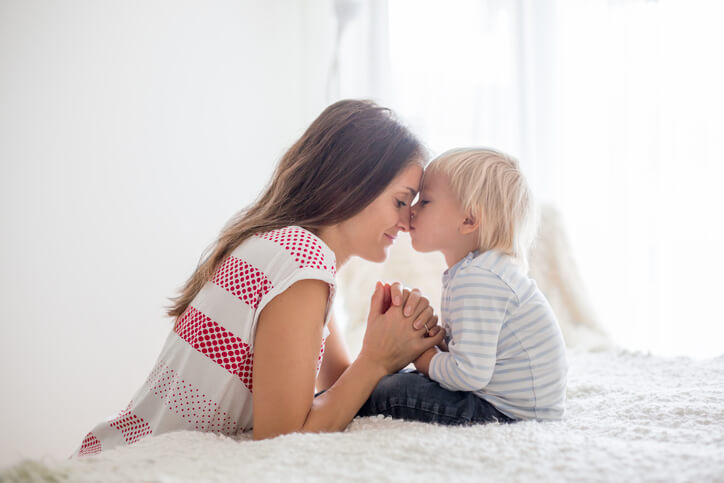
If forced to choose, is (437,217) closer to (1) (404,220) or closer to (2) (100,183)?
(1) (404,220)

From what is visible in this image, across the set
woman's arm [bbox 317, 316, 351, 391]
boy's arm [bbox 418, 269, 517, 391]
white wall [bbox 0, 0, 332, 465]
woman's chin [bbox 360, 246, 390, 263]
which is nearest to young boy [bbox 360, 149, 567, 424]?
boy's arm [bbox 418, 269, 517, 391]

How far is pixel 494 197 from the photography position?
47.5 inches

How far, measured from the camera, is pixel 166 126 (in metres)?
2.38

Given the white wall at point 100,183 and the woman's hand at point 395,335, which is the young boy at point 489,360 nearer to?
the woman's hand at point 395,335

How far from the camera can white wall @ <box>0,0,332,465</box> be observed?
6.07 ft

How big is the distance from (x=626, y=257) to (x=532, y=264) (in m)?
0.62

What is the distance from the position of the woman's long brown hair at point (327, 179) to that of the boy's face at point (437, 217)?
0.11 metres

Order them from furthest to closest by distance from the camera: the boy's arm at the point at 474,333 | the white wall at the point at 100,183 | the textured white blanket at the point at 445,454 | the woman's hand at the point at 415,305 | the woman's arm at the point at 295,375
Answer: the white wall at the point at 100,183 → the woman's hand at the point at 415,305 → the boy's arm at the point at 474,333 → the woman's arm at the point at 295,375 → the textured white blanket at the point at 445,454

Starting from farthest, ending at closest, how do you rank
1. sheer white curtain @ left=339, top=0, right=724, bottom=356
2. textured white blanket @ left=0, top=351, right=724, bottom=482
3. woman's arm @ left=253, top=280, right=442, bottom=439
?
sheer white curtain @ left=339, top=0, right=724, bottom=356
woman's arm @ left=253, top=280, right=442, bottom=439
textured white blanket @ left=0, top=351, right=724, bottom=482

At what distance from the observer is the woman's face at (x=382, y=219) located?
1.19 m

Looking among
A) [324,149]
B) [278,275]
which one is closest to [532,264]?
[324,149]

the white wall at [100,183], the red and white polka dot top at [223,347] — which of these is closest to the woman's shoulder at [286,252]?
the red and white polka dot top at [223,347]

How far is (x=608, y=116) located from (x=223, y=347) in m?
2.33

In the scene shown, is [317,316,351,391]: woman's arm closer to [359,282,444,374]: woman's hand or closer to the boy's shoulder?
[359,282,444,374]: woman's hand
